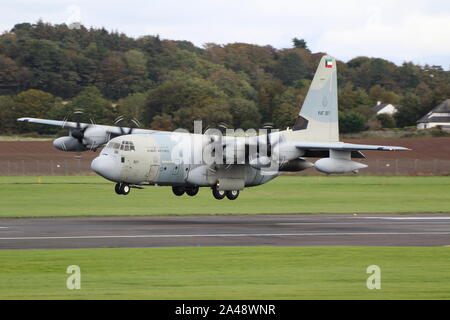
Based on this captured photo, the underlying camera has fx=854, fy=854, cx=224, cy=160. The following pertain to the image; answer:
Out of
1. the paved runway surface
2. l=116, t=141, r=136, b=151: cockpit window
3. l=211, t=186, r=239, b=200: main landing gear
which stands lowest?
the paved runway surface

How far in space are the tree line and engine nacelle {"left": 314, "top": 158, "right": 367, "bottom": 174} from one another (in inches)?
1327

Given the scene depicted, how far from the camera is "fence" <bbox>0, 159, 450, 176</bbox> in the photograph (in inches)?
3322

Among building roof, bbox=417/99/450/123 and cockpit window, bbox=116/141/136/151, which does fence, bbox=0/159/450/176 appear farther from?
cockpit window, bbox=116/141/136/151

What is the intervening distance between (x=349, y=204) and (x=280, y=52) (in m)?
114

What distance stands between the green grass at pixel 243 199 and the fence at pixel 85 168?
36.7 ft

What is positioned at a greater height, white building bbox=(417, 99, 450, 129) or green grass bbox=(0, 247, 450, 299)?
white building bbox=(417, 99, 450, 129)

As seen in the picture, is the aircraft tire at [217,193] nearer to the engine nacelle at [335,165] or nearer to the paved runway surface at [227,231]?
the paved runway surface at [227,231]

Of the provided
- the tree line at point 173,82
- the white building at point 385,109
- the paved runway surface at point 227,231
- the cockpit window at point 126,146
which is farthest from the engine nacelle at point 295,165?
the white building at point 385,109

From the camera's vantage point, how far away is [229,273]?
2303cm

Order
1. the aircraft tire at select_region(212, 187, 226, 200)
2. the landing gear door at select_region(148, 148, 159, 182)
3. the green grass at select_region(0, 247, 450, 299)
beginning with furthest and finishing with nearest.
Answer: the aircraft tire at select_region(212, 187, 226, 200)
the landing gear door at select_region(148, 148, 159, 182)
the green grass at select_region(0, 247, 450, 299)

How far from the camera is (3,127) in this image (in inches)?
3543

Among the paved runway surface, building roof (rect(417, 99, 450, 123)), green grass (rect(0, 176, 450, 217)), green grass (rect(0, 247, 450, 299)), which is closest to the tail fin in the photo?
green grass (rect(0, 176, 450, 217))

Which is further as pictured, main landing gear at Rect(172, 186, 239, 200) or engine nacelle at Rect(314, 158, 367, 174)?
main landing gear at Rect(172, 186, 239, 200)

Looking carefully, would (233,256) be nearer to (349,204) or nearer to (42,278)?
(42,278)
